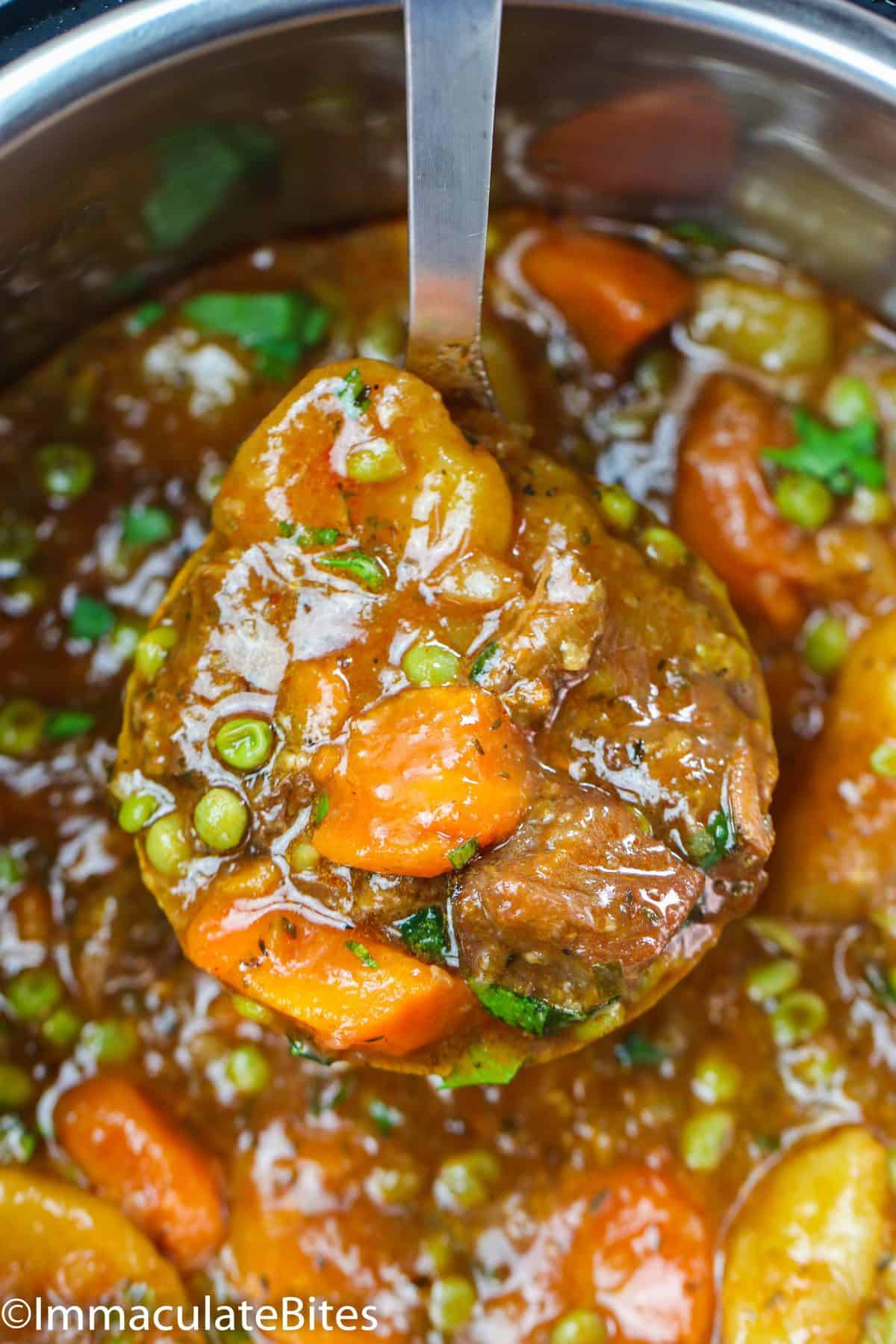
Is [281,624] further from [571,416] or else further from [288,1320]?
[288,1320]

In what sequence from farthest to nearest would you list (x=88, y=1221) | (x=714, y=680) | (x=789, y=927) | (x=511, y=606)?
(x=789, y=927) → (x=88, y=1221) → (x=714, y=680) → (x=511, y=606)

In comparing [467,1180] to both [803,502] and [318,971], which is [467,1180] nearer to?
[318,971]

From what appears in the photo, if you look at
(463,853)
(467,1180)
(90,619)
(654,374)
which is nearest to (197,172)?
(90,619)

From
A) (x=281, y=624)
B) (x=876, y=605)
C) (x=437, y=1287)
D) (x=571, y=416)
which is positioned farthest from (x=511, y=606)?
(x=437, y=1287)

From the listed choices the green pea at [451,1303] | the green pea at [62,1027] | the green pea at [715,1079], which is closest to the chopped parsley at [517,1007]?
the green pea at [715,1079]

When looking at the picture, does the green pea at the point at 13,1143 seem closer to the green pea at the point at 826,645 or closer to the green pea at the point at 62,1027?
the green pea at the point at 62,1027

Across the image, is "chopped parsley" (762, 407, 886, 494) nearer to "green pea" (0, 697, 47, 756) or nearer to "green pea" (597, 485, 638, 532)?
"green pea" (597, 485, 638, 532)
